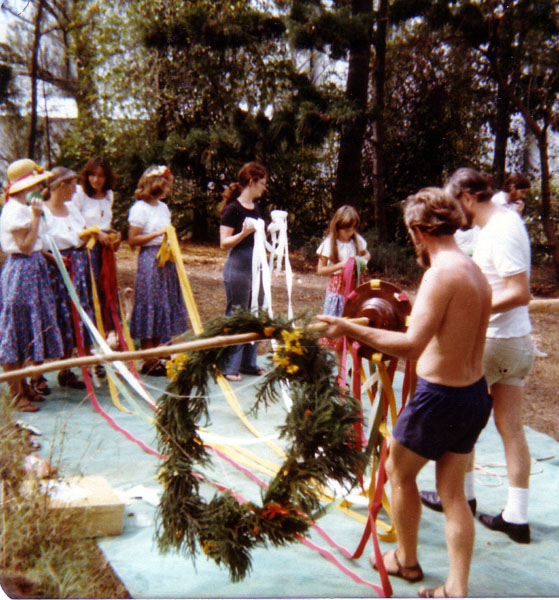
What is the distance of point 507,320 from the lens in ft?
7.60

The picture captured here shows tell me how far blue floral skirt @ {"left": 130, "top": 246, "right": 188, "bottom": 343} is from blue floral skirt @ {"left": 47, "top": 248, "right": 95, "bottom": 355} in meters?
0.30

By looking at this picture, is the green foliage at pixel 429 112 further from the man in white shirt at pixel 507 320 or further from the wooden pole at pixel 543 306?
the wooden pole at pixel 543 306

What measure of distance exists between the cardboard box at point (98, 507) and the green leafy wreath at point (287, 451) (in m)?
0.44

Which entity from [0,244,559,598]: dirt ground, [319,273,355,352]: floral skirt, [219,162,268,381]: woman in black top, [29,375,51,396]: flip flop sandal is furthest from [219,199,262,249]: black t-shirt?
[29,375,51,396]: flip flop sandal

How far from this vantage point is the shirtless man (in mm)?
1673

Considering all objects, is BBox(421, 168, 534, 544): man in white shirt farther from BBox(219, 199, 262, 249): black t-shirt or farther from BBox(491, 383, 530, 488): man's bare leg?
BBox(219, 199, 262, 249): black t-shirt

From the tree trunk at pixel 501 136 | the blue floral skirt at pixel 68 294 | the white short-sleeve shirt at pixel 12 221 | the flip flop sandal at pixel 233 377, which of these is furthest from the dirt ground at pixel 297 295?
the tree trunk at pixel 501 136

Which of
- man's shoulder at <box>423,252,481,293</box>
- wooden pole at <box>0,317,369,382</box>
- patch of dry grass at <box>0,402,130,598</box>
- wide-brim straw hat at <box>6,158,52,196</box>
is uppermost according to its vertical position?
wide-brim straw hat at <box>6,158,52,196</box>

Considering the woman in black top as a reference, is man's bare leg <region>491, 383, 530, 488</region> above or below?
below

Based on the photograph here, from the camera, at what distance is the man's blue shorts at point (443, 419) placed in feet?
5.75

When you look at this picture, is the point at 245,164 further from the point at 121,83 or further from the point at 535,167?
the point at 535,167

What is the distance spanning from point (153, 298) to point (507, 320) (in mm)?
2374

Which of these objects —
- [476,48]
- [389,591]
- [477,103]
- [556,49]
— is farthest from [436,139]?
[389,591]

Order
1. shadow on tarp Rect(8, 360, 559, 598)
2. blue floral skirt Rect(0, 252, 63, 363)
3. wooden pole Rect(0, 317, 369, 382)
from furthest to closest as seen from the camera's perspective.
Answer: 1. blue floral skirt Rect(0, 252, 63, 363)
2. shadow on tarp Rect(8, 360, 559, 598)
3. wooden pole Rect(0, 317, 369, 382)
